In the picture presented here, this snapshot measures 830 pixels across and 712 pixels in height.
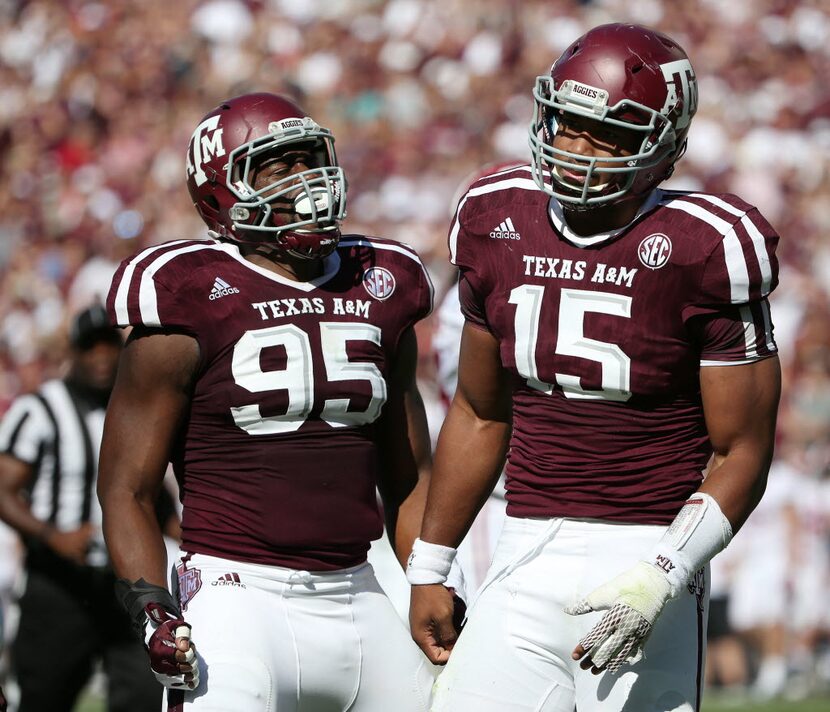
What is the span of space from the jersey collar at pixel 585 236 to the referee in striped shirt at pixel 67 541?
109 inches

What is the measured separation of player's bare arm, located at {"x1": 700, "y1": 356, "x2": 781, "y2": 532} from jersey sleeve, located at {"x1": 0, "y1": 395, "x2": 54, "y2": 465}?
3.28 metres

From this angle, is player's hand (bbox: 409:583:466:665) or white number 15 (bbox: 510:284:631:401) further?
player's hand (bbox: 409:583:466:665)

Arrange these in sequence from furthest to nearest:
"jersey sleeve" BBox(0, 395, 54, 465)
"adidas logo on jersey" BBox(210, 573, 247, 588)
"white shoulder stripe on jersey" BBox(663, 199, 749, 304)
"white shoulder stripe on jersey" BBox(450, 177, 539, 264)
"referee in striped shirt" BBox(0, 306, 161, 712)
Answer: "jersey sleeve" BBox(0, 395, 54, 465) < "referee in striped shirt" BBox(0, 306, 161, 712) < "white shoulder stripe on jersey" BBox(450, 177, 539, 264) < "adidas logo on jersey" BBox(210, 573, 247, 588) < "white shoulder stripe on jersey" BBox(663, 199, 749, 304)

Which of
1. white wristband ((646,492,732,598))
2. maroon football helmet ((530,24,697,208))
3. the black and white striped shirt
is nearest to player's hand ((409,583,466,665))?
white wristband ((646,492,732,598))

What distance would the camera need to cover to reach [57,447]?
5773 millimetres

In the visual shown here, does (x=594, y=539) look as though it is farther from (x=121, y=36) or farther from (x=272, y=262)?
(x=121, y=36)

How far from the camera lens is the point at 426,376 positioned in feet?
30.3

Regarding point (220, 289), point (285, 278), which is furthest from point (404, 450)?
point (220, 289)

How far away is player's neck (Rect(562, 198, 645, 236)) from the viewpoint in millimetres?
3301

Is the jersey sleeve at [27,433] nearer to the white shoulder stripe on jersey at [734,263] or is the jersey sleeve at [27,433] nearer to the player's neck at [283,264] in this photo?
Result: the player's neck at [283,264]

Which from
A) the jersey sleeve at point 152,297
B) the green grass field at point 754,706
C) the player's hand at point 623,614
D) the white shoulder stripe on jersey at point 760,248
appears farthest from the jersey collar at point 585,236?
the green grass field at point 754,706

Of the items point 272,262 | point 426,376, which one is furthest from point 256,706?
point 426,376

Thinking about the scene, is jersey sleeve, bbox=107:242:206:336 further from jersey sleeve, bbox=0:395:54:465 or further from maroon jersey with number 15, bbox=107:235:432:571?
jersey sleeve, bbox=0:395:54:465

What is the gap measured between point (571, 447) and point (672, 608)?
0.41 metres
